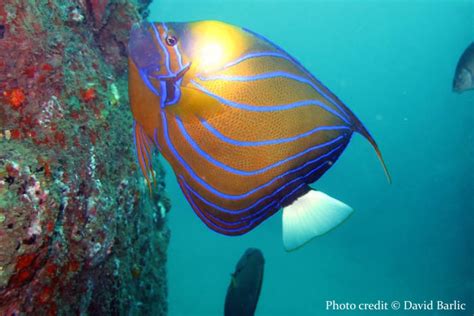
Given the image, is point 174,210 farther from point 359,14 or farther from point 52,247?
point 359,14

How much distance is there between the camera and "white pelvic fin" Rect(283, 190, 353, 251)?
2.94ft

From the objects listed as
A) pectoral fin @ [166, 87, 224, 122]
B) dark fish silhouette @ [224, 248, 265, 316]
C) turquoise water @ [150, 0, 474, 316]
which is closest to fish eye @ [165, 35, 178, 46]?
pectoral fin @ [166, 87, 224, 122]

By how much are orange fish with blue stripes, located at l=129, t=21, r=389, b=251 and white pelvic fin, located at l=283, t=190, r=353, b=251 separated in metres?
0.10

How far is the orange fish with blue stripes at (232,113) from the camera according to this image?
2.60 ft

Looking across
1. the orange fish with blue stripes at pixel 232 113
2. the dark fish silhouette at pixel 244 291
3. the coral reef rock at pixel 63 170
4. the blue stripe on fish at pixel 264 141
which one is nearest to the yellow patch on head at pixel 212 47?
the orange fish with blue stripes at pixel 232 113

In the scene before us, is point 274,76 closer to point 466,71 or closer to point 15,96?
point 15,96

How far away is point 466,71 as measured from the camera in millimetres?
3451

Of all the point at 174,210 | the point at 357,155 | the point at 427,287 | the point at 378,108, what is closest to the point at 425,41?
the point at 378,108

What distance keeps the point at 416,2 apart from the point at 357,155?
29099 millimetres

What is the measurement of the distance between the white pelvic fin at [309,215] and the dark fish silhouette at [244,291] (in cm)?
257

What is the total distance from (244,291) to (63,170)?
2.29 metres

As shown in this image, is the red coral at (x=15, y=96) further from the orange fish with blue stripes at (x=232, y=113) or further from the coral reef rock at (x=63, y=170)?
the orange fish with blue stripes at (x=232, y=113)

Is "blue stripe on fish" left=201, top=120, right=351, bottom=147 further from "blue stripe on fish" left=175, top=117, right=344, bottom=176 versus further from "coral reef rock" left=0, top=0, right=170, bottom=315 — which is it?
"coral reef rock" left=0, top=0, right=170, bottom=315

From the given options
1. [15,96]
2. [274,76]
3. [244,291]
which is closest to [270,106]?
[274,76]
